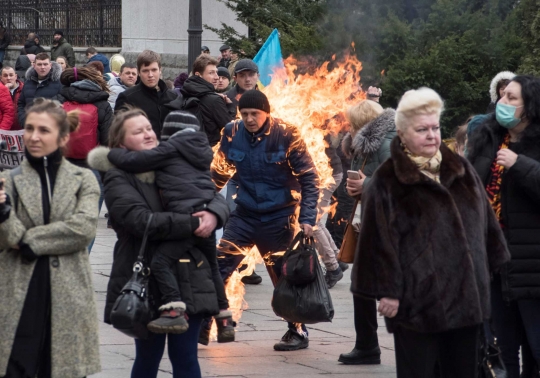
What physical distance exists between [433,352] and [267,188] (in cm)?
260

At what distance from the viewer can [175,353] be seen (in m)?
5.36

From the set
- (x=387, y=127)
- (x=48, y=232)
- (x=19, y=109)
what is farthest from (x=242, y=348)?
(x=19, y=109)

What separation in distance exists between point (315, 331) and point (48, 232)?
3.70 meters

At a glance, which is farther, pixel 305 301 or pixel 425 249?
pixel 305 301

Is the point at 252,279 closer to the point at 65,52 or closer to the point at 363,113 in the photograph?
the point at 363,113

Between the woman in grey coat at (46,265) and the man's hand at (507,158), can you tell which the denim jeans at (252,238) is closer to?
the man's hand at (507,158)

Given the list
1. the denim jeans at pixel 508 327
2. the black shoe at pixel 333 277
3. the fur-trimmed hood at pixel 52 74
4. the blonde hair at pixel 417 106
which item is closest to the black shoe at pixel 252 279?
the black shoe at pixel 333 277

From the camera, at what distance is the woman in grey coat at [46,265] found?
4.83 meters

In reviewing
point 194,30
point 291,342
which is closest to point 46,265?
point 291,342

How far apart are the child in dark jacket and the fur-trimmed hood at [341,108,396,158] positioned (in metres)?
1.72


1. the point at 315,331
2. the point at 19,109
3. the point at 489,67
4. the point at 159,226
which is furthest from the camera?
the point at 489,67

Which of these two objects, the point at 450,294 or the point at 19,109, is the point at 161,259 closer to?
the point at 450,294

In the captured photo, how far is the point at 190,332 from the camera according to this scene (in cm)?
536

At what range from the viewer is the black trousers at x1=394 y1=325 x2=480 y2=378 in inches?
195
